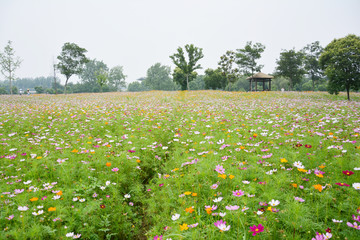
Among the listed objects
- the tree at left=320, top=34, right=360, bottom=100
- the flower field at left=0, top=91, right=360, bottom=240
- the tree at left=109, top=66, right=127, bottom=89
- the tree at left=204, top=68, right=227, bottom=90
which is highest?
the tree at left=109, top=66, right=127, bottom=89

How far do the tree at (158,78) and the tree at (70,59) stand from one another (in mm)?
42934

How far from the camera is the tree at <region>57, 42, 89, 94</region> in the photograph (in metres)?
43.4

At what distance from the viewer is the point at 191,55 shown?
42.3 metres

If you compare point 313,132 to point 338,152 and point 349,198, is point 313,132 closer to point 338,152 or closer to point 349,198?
point 338,152

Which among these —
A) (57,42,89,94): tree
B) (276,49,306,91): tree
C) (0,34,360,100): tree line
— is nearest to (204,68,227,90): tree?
(0,34,360,100): tree line

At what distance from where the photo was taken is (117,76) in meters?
95.7

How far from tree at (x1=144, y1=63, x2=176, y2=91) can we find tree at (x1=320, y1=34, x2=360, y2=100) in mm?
72687

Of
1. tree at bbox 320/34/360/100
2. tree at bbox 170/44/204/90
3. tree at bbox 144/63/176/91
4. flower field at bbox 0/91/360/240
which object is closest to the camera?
flower field at bbox 0/91/360/240

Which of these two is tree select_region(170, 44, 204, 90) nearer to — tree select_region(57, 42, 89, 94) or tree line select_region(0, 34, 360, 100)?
tree line select_region(0, 34, 360, 100)

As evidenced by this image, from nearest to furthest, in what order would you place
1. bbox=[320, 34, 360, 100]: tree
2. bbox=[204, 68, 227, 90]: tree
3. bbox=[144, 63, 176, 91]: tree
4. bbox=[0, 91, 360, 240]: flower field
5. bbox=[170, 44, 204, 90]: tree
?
bbox=[0, 91, 360, 240]: flower field
bbox=[320, 34, 360, 100]: tree
bbox=[170, 44, 204, 90]: tree
bbox=[204, 68, 227, 90]: tree
bbox=[144, 63, 176, 91]: tree

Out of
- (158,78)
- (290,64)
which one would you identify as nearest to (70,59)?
(158,78)

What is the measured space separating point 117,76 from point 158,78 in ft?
81.3

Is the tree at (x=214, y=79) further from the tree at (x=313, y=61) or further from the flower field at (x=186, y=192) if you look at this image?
the flower field at (x=186, y=192)

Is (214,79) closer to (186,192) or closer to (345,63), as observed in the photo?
(345,63)
